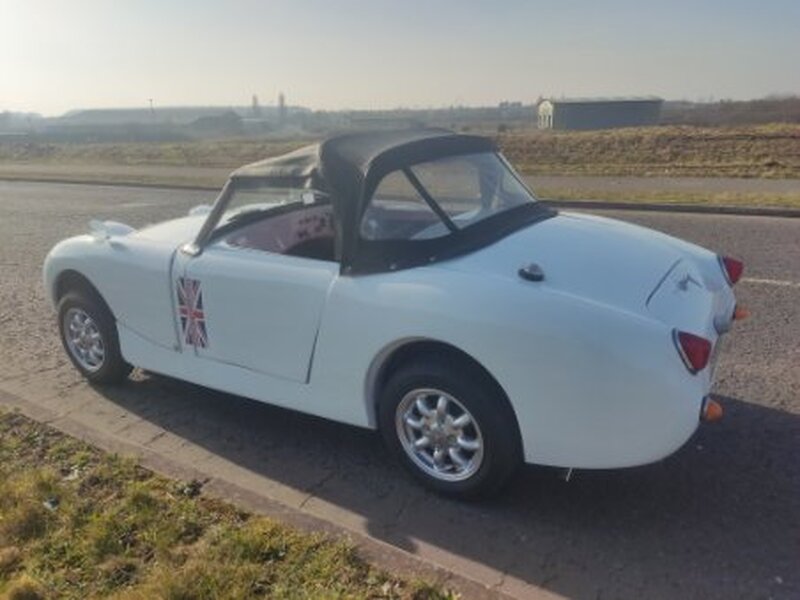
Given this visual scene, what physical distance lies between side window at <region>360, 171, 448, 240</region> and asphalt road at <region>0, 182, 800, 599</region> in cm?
117

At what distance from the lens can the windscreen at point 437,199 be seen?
348 centimetres

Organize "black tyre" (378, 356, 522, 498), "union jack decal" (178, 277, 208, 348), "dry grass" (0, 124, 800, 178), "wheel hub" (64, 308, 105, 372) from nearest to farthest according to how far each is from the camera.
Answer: "black tyre" (378, 356, 522, 498) < "union jack decal" (178, 277, 208, 348) < "wheel hub" (64, 308, 105, 372) < "dry grass" (0, 124, 800, 178)

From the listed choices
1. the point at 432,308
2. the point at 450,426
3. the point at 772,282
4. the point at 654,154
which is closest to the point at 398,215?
the point at 432,308

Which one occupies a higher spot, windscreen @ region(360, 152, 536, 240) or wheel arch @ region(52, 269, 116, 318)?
windscreen @ region(360, 152, 536, 240)

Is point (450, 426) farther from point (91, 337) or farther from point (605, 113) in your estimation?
point (605, 113)

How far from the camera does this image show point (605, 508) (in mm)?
3232

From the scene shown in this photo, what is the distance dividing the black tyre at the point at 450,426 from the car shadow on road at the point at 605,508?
15cm

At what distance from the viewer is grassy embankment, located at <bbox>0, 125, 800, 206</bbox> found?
13.3m

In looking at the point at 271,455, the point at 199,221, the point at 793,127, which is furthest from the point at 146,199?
the point at 793,127

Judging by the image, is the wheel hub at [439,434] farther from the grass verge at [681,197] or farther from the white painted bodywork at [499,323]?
the grass verge at [681,197]

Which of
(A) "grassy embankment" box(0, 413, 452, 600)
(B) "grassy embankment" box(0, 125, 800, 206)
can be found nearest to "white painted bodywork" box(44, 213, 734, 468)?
(A) "grassy embankment" box(0, 413, 452, 600)

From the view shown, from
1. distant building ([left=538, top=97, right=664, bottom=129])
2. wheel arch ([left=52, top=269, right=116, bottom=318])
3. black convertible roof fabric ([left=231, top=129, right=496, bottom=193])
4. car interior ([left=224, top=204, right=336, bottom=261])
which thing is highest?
black convertible roof fabric ([left=231, top=129, right=496, bottom=193])

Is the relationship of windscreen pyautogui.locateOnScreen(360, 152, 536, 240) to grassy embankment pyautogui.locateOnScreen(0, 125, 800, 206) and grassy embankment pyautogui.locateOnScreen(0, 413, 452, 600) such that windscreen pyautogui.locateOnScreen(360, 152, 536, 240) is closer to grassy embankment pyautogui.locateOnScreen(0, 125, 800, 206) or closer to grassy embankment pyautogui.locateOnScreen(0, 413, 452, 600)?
grassy embankment pyautogui.locateOnScreen(0, 413, 452, 600)

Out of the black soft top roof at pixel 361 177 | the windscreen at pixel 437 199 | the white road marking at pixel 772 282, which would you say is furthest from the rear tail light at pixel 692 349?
the white road marking at pixel 772 282
